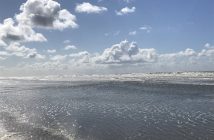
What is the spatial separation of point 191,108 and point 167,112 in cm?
639

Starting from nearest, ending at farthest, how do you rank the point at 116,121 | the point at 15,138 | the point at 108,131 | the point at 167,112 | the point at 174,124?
the point at 15,138
the point at 108,131
the point at 174,124
the point at 116,121
the point at 167,112

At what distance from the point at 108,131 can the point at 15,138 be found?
33.2ft

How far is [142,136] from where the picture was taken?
3472cm

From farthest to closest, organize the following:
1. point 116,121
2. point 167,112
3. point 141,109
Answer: point 141,109
point 167,112
point 116,121

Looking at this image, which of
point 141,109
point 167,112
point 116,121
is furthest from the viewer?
point 141,109

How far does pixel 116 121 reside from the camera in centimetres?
4338

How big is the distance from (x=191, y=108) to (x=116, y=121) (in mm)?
17318

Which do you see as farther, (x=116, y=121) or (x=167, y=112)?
(x=167, y=112)

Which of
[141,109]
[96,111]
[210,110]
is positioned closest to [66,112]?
[96,111]

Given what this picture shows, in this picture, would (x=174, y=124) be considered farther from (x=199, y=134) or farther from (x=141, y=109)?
(x=141, y=109)

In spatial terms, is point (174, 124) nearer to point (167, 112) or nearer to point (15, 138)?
point (167, 112)

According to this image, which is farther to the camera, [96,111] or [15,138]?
[96,111]

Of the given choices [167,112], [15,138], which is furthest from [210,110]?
[15,138]

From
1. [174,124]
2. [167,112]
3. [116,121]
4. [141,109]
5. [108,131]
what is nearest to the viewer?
[108,131]
